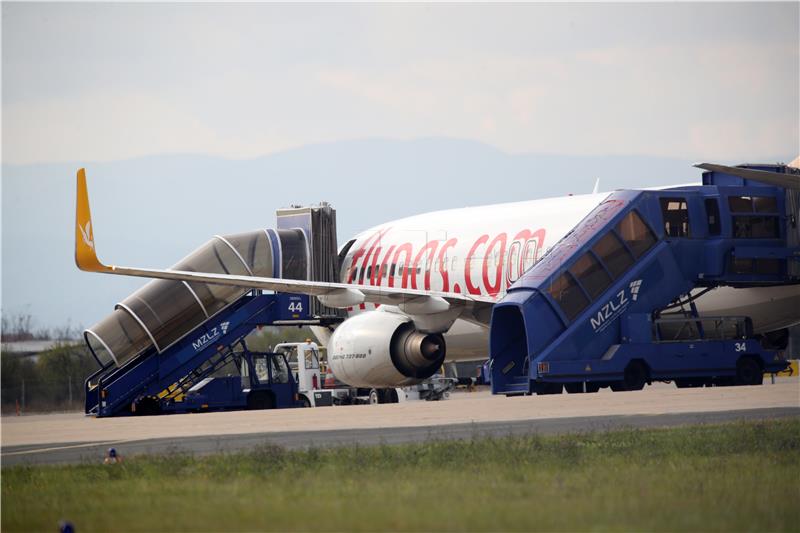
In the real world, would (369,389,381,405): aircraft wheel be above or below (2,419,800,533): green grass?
above

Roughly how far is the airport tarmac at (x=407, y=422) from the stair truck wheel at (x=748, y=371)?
1.35 m

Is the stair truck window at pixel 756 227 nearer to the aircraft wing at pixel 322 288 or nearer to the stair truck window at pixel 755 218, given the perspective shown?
the stair truck window at pixel 755 218

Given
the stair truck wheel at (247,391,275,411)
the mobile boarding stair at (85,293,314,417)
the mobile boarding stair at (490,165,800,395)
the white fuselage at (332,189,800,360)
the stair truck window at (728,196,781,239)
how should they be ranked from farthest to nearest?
the stair truck wheel at (247,391,275,411) < the mobile boarding stair at (85,293,314,417) < the white fuselage at (332,189,800,360) < the stair truck window at (728,196,781,239) < the mobile boarding stair at (490,165,800,395)

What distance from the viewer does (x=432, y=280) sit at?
3106 centimetres

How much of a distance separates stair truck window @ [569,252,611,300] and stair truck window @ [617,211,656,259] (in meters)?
0.80

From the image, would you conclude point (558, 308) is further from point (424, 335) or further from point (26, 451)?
point (26, 451)

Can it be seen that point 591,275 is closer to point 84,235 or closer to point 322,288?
point 322,288

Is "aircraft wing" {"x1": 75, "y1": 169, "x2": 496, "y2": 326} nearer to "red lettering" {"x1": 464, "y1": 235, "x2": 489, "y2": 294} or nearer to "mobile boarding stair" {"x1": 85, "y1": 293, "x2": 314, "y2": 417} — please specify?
"red lettering" {"x1": 464, "y1": 235, "x2": 489, "y2": 294}

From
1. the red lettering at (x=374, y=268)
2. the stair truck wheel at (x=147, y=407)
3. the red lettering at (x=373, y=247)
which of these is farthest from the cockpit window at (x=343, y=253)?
the stair truck wheel at (x=147, y=407)

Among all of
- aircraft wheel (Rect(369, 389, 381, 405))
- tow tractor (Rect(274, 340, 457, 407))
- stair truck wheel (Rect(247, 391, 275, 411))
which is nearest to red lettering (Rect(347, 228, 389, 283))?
stair truck wheel (Rect(247, 391, 275, 411))

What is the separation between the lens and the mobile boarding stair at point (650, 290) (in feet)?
72.9

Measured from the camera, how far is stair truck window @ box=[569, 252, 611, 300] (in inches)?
891

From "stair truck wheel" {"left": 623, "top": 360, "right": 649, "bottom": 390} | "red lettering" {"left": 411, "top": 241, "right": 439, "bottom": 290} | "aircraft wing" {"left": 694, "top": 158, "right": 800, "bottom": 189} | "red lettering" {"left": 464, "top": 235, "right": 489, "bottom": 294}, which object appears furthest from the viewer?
"red lettering" {"left": 411, "top": 241, "right": 439, "bottom": 290}

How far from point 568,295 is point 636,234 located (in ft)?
6.36
